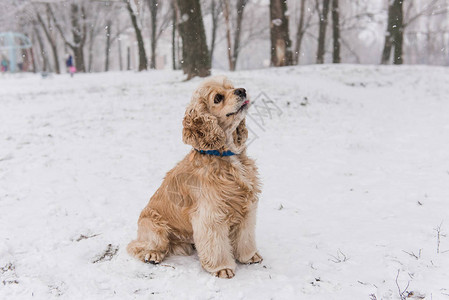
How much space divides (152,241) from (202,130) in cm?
121

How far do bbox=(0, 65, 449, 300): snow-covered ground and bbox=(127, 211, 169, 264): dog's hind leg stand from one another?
0.35 feet

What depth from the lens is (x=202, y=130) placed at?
318 cm

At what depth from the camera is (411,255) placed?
3268 mm

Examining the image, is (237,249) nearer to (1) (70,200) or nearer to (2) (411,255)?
(2) (411,255)

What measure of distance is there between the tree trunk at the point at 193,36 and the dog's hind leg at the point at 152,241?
34.7 feet

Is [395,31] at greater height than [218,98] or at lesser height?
greater

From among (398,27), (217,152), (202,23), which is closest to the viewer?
(217,152)

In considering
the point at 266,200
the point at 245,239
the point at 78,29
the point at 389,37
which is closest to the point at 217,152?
the point at 245,239

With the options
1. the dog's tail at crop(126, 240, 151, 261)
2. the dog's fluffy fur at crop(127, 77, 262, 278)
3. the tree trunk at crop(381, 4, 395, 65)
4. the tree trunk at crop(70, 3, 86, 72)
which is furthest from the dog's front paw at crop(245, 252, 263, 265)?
the tree trunk at crop(70, 3, 86, 72)

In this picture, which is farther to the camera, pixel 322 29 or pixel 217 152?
pixel 322 29

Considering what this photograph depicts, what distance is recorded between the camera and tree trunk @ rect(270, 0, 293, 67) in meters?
16.3

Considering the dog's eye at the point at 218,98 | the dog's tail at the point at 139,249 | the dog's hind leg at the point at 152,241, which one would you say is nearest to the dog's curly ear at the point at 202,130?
the dog's eye at the point at 218,98

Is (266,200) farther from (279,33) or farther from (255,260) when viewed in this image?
(279,33)

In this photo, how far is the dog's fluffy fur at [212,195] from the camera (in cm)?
315
